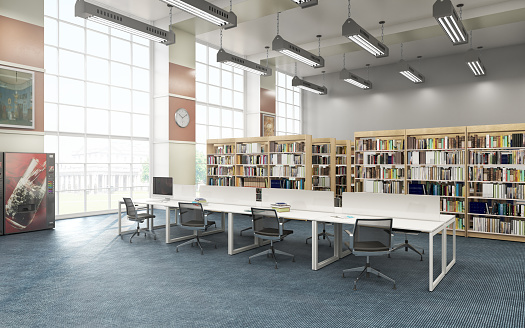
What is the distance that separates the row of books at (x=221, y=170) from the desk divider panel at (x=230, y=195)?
350 cm

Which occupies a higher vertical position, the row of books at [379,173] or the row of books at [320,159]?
the row of books at [320,159]

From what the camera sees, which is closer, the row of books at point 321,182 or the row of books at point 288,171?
Result: the row of books at point 288,171

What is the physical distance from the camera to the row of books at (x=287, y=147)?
9864 mm

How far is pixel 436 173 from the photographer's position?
797 centimetres

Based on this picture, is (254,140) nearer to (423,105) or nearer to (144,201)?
(144,201)

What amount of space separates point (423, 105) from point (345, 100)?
10.3ft

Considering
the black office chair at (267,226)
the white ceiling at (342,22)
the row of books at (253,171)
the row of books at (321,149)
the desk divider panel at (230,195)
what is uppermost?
the white ceiling at (342,22)

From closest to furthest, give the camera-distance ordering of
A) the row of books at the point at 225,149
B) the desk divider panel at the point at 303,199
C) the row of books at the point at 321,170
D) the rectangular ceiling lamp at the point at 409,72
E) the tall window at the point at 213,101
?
the desk divider panel at the point at 303,199, the row of books at the point at 321,170, the rectangular ceiling lamp at the point at 409,72, the row of books at the point at 225,149, the tall window at the point at 213,101

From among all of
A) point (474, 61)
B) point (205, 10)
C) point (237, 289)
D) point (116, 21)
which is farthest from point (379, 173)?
point (116, 21)

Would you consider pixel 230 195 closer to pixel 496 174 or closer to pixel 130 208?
pixel 130 208

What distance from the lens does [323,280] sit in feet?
15.4

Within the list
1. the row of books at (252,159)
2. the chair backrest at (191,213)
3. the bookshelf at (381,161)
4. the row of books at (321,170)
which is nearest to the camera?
the chair backrest at (191,213)

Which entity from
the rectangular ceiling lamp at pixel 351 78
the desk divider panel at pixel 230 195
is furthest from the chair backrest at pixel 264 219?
the rectangular ceiling lamp at pixel 351 78

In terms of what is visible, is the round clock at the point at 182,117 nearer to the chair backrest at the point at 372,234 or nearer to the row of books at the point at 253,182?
the row of books at the point at 253,182
